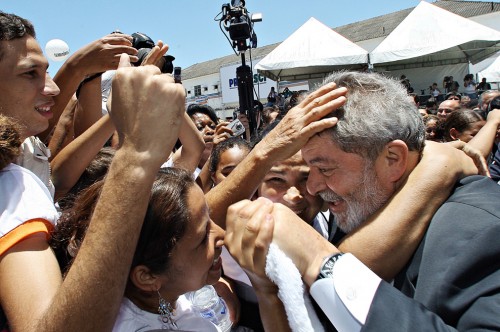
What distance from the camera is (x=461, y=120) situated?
4520mm

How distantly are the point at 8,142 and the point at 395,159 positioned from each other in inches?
47.6

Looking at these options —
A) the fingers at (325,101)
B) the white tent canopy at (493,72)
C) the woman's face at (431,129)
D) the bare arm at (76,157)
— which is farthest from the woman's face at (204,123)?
the white tent canopy at (493,72)

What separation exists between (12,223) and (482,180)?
1367mm

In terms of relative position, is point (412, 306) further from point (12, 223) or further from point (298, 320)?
point (12, 223)

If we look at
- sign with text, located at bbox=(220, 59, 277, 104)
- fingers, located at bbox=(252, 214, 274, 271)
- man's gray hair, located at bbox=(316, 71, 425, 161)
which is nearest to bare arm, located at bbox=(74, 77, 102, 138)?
man's gray hair, located at bbox=(316, 71, 425, 161)

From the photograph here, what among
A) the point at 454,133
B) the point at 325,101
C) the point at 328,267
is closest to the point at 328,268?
the point at 328,267

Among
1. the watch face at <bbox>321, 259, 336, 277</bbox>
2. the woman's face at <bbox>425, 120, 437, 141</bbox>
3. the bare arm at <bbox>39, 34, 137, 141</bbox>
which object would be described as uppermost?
the bare arm at <bbox>39, 34, 137, 141</bbox>

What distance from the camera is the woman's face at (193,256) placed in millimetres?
1379

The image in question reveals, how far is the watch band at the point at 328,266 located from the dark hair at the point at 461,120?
3895mm

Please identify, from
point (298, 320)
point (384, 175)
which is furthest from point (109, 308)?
point (384, 175)

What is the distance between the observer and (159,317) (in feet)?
4.51

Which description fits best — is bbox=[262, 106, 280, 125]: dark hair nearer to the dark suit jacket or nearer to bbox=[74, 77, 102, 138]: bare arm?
bbox=[74, 77, 102, 138]: bare arm

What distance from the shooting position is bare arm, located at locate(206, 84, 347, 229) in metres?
1.62

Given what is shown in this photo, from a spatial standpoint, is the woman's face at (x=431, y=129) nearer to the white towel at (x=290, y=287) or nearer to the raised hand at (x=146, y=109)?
the white towel at (x=290, y=287)
